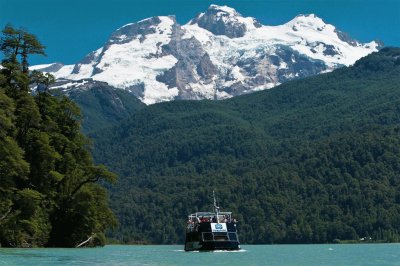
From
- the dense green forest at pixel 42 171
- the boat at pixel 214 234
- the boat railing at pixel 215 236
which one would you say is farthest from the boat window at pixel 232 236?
the dense green forest at pixel 42 171

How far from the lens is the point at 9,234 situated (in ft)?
363

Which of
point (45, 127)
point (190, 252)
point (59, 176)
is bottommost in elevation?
point (190, 252)

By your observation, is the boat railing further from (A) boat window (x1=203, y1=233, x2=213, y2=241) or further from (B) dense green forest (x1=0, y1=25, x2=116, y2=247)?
(B) dense green forest (x1=0, y1=25, x2=116, y2=247)

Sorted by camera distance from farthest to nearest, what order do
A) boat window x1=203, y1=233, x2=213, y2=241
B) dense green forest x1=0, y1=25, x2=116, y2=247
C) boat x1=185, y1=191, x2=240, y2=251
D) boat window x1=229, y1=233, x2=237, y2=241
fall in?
boat window x1=229, y1=233, x2=237, y2=241 < boat window x1=203, y1=233, x2=213, y2=241 < boat x1=185, y1=191, x2=240, y2=251 < dense green forest x1=0, y1=25, x2=116, y2=247

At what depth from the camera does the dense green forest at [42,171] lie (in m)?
110

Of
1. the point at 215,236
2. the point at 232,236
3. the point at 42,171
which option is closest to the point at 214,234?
the point at 215,236

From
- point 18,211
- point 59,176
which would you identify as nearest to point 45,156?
point 59,176

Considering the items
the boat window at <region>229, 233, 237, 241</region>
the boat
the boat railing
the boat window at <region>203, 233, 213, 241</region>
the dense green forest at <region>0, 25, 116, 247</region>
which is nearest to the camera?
the dense green forest at <region>0, 25, 116, 247</region>

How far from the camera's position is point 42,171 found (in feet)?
393

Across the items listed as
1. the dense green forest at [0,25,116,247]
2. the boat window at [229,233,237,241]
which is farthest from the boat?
the dense green forest at [0,25,116,247]

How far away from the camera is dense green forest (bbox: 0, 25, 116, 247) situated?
11050cm

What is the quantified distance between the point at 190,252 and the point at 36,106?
33.4 m

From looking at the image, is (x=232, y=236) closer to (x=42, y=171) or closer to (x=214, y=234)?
(x=214, y=234)

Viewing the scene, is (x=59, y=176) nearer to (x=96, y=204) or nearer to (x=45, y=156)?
(x=45, y=156)
